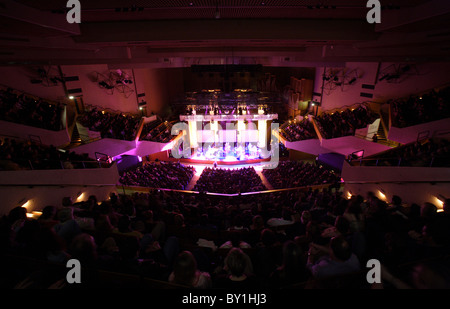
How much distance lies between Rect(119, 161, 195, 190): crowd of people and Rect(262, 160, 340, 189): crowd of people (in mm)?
4645

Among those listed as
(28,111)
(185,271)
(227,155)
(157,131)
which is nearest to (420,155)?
(185,271)

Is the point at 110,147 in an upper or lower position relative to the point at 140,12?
lower

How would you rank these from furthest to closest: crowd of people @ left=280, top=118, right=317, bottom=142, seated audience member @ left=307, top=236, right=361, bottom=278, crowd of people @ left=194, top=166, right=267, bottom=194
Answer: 1. crowd of people @ left=280, top=118, right=317, bottom=142
2. crowd of people @ left=194, top=166, right=267, bottom=194
3. seated audience member @ left=307, top=236, right=361, bottom=278

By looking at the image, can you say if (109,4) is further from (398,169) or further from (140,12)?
(398,169)

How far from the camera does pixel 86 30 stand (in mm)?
4742

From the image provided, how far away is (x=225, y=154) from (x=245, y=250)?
44.3 ft

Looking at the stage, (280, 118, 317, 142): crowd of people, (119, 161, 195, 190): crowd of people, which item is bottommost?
the stage

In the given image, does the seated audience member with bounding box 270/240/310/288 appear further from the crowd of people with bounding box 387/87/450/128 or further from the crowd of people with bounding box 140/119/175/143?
the crowd of people with bounding box 140/119/175/143

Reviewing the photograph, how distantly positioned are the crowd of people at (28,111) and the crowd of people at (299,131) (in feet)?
43.0

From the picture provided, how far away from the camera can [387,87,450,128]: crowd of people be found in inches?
320

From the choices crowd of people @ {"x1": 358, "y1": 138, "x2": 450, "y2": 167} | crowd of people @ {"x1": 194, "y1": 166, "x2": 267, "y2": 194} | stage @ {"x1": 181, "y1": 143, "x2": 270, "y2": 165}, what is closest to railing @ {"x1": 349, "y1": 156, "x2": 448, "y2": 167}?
crowd of people @ {"x1": 358, "y1": 138, "x2": 450, "y2": 167}

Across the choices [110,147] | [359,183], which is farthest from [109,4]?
[110,147]

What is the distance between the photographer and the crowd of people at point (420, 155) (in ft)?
19.7

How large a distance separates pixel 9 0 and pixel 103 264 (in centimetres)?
354
